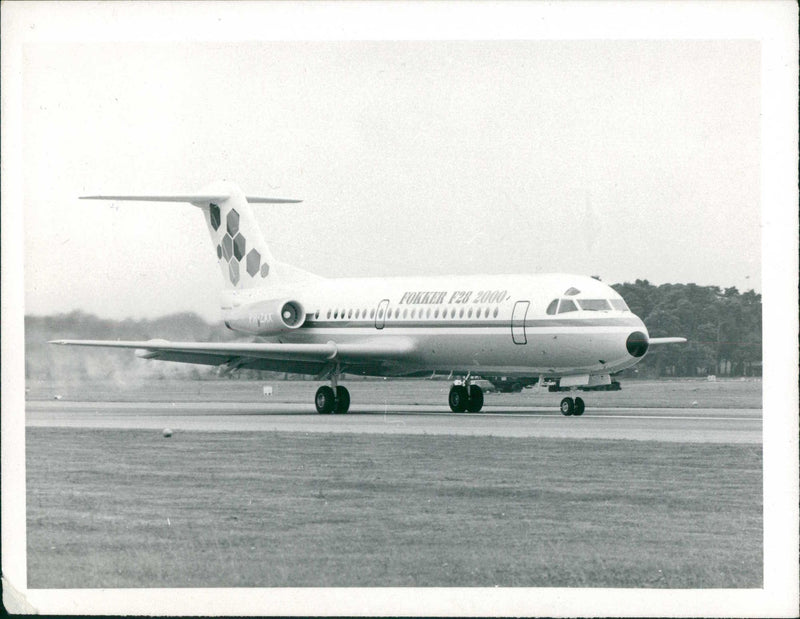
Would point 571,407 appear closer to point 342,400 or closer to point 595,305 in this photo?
point 595,305

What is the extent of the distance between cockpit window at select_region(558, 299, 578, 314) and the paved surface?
2218 mm

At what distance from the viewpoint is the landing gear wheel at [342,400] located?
29078 mm

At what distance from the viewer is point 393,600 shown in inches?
427

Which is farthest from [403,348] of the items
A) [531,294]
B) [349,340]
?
[531,294]

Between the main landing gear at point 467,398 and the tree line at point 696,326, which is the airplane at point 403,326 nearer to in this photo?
the main landing gear at point 467,398

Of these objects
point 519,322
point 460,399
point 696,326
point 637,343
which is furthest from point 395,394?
point 637,343

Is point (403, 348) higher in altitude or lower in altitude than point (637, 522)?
higher

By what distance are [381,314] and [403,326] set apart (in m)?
0.81

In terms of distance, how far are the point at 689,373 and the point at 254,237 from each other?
56.0ft

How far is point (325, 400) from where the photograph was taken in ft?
95.5

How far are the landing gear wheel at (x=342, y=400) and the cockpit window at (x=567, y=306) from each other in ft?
19.9

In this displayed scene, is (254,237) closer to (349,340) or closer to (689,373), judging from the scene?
(349,340)

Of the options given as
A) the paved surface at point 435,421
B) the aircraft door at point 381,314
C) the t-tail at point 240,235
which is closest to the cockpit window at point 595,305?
the paved surface at point 435,421

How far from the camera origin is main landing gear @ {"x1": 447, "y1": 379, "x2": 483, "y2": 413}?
93.4 feet
